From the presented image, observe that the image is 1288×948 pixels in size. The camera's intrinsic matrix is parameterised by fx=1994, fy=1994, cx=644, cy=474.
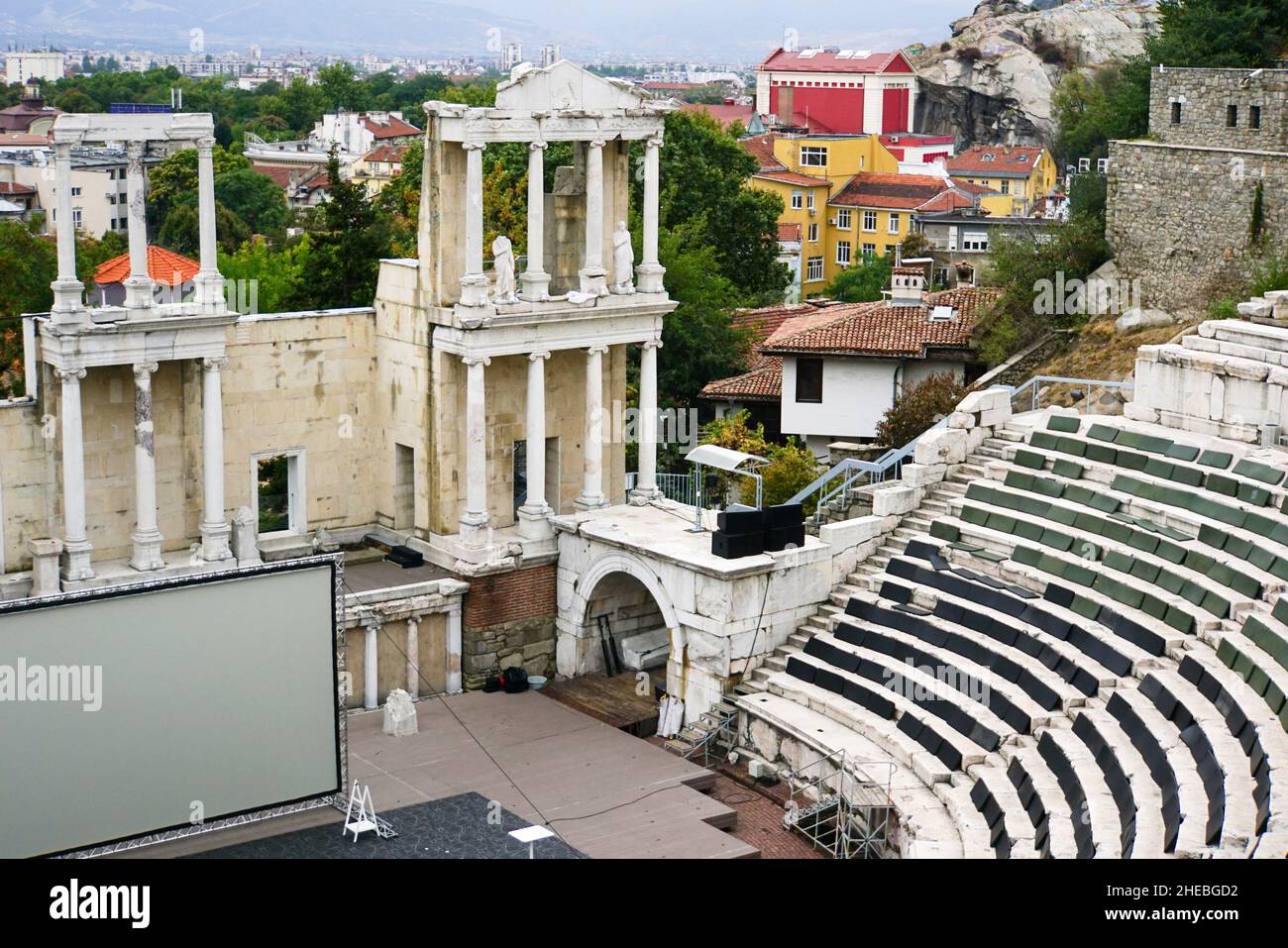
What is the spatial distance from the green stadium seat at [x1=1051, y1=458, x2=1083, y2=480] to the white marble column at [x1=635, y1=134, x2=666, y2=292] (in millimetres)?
8053

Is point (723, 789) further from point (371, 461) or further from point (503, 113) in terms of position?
point (503, 113)

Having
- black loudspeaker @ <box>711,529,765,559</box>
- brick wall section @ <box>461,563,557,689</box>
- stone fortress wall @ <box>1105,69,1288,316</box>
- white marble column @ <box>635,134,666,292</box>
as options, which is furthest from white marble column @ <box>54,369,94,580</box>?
stone fortress wall @ <box>1105,69,1288,316</box>

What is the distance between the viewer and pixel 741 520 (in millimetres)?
33312

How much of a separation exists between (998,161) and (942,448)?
75.2 metres

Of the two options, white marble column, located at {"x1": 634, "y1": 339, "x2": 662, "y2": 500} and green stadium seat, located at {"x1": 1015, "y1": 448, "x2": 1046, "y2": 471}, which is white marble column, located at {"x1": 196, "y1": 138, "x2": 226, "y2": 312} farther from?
green stadium seat, located at {"x1": 1015, "y1": 448, "x2": 1046, "y2": 471}

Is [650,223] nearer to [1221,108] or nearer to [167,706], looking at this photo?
[167,706]

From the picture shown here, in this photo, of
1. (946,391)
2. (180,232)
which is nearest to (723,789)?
(946,391)

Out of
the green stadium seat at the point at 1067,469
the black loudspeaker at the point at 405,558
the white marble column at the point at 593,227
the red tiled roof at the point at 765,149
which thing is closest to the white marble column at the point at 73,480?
the black loudspeaker at the point at 405,558

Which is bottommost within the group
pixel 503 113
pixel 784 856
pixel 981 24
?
pixel 784 856

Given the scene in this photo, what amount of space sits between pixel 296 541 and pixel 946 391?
50.5 ft

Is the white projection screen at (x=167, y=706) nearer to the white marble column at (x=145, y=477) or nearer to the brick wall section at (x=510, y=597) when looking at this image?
the white marble column at (x=145, y=477)

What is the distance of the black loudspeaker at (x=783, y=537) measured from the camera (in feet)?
111

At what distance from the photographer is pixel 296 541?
36.3 m

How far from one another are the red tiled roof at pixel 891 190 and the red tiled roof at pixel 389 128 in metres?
46.5
